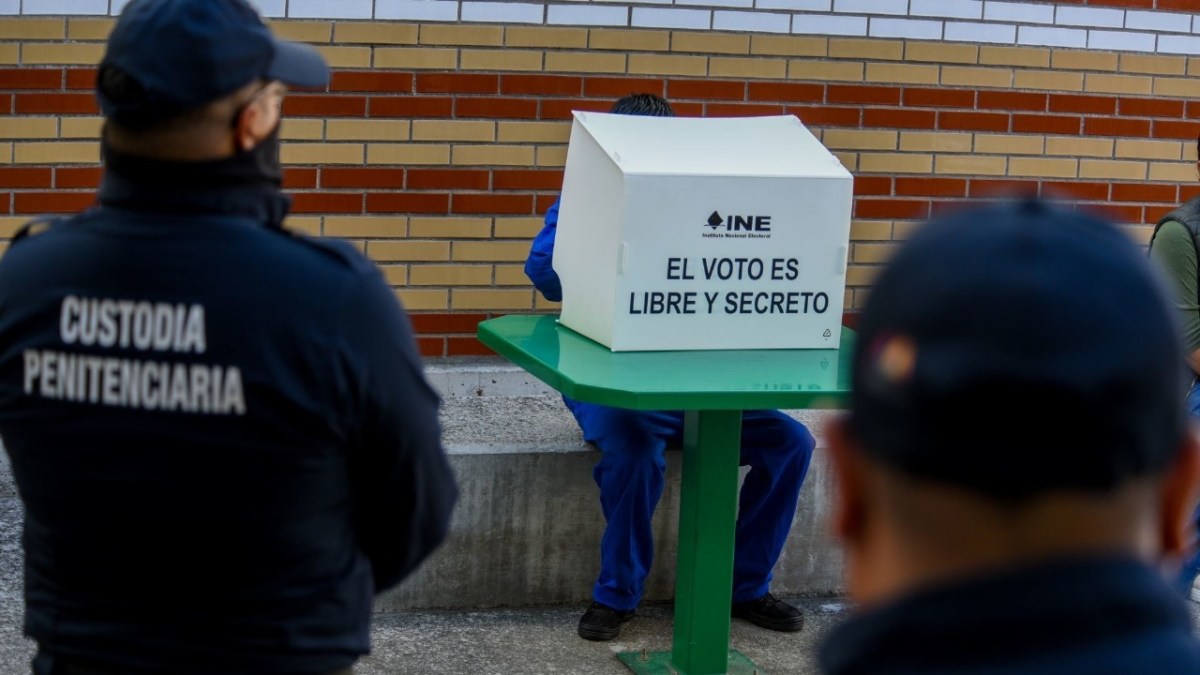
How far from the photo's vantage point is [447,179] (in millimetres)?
5160

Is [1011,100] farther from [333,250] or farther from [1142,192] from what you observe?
[333,250]

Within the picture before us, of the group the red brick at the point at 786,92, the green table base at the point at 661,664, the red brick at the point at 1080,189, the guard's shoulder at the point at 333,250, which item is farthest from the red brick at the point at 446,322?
the guard's shoulder at the point at 333,250

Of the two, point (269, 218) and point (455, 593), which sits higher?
point (269, 218)

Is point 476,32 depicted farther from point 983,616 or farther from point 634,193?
point 983,616

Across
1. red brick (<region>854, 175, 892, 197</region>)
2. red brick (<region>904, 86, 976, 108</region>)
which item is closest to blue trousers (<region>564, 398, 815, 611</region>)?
red brick (<region>854, 175, 892, 197</region>)

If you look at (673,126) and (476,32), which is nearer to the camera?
(673,126)

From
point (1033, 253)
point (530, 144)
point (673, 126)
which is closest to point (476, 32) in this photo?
point (530, 144)

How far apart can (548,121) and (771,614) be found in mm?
1789

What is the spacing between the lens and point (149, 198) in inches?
73.7

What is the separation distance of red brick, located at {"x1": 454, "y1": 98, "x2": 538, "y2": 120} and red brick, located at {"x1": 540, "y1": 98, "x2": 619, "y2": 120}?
0.03 m

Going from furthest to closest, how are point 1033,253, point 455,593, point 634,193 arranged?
point 455,593, point 634,193, point 1033,253

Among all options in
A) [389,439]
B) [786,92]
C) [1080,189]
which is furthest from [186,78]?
[1080,189]

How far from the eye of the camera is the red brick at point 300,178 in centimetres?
504

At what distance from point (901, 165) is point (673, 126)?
1822 millimetres
